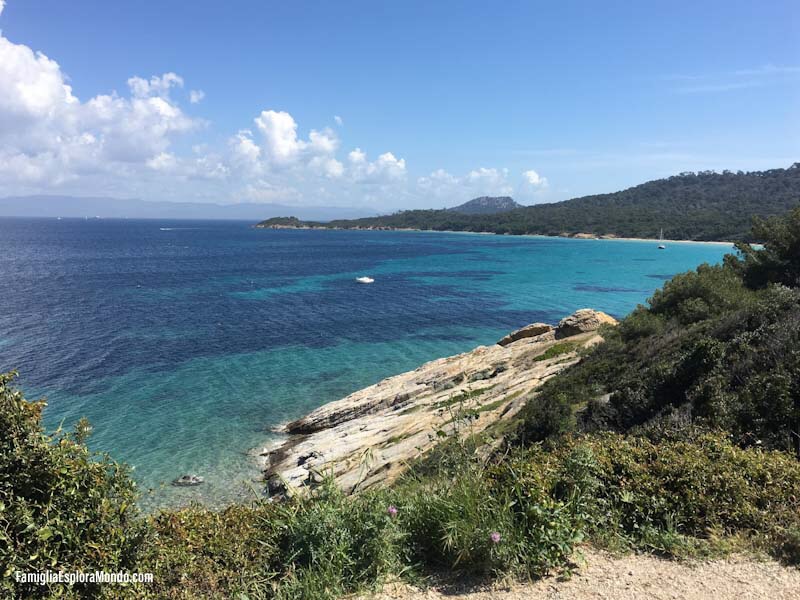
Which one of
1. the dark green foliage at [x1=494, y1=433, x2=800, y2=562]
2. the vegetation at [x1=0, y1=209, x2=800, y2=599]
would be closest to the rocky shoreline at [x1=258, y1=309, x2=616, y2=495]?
the vegetation at [x1=0, y1=209, x2=800, y2=599]

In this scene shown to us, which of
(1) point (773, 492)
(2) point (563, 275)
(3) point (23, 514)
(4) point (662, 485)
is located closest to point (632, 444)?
(4) point (662, 485)

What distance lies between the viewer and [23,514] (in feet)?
14.7

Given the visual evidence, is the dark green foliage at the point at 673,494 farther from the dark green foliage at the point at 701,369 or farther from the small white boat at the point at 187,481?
the small white boat at the point at 187,481

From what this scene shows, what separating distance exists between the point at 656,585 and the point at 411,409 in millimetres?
20984

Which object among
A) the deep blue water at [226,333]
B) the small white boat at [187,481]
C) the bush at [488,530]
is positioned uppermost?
the bush at [488,530]

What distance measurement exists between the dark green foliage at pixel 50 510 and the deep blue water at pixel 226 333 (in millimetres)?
2073

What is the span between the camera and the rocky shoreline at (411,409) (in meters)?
20.0

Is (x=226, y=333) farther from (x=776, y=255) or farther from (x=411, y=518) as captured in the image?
(x=411, y=518)

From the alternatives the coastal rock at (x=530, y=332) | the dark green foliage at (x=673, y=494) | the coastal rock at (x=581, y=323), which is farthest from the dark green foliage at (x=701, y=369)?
the coastal rock at (x=530, y=332)

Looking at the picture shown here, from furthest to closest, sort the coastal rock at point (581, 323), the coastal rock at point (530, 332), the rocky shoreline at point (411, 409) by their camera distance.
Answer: the coastal rock at point (530, 332) → the coastal rock at point (581, 323) → the rocky shoreline at point (411, 409)

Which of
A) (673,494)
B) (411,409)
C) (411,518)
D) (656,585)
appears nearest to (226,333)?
(411,409)

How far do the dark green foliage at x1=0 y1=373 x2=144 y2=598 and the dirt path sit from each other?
9.55 feet

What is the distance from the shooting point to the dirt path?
5.45 meters

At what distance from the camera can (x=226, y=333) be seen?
4778 centimetres
